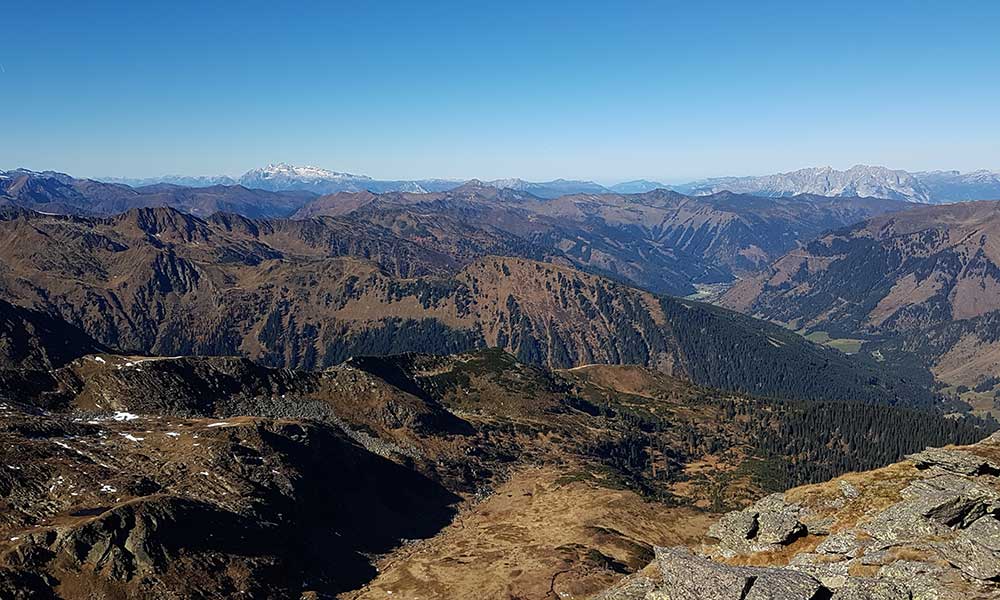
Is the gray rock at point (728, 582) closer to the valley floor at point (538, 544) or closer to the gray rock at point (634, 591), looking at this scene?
the gray rock at point (634, 591)

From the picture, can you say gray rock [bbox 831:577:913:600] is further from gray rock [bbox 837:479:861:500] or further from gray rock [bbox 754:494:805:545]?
gray rock [bbox 837:479:861:500]

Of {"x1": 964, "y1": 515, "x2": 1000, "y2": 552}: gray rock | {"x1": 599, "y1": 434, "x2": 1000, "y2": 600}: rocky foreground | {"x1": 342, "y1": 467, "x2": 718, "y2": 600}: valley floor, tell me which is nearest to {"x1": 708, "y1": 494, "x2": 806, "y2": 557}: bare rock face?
{"x1": 599, "y1": 434, "x2": 1000, "y2": 600}: rocky foreground

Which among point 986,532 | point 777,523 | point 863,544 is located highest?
point 986,532

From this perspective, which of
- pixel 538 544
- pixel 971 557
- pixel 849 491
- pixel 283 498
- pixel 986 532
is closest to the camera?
pixel 971 557

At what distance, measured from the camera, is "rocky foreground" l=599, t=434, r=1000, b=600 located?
154 ft

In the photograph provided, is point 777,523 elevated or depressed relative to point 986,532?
depressed

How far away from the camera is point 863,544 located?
5744 centimetres

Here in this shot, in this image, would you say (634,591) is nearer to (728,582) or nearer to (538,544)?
(728,582)

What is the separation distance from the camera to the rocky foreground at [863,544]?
4706 centimetres

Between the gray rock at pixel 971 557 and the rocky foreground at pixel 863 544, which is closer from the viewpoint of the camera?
the gray rock at pixel 971 557

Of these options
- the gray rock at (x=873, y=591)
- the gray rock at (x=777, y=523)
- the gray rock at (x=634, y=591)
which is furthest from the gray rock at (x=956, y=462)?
the gray rock at (x=634, y=591)

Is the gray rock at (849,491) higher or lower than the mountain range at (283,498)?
higher

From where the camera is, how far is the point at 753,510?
240 feet

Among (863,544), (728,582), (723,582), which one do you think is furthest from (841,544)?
(723,582)
